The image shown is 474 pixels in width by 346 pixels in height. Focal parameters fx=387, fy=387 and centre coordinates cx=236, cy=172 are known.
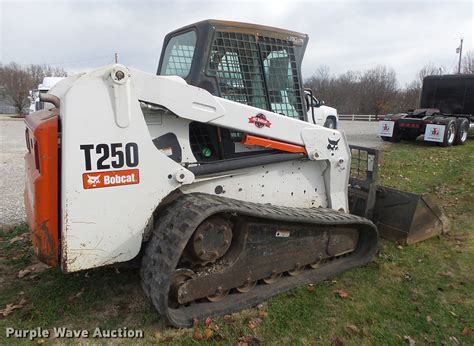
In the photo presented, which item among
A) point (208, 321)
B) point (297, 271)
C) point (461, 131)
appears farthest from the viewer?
point (461, 131)

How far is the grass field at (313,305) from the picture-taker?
10.0 feet

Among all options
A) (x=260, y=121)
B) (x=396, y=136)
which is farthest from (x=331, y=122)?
(x=260, y=121)

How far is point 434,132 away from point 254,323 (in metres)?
13.2

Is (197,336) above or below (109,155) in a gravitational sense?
below

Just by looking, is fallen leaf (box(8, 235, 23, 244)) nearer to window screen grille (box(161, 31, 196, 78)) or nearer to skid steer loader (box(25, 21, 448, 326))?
skid steer loader (box(25, 21, 448, 326))

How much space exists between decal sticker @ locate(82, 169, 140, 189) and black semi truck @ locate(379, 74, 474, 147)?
535 inches

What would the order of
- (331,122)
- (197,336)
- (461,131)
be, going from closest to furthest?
1. (197,336)
2. (461,131)
3. (331,122)

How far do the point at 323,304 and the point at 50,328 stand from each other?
231 centimetres

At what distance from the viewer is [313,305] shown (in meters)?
3.46

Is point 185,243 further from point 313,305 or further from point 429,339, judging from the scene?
point 429,339

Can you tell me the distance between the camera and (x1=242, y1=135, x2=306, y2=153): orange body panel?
3568 millimetres

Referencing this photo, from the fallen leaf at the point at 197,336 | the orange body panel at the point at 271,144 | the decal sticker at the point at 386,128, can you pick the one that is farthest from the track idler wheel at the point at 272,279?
the decal sticker at the point at 386,128

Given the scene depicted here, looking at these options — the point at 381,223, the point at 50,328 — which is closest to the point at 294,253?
the point at 381,223

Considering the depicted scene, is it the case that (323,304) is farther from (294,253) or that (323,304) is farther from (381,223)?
(381,223)
